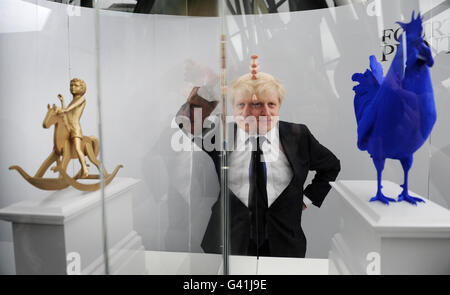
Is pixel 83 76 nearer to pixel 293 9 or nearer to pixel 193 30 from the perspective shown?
pixel 193 30

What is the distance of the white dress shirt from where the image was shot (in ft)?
3.37

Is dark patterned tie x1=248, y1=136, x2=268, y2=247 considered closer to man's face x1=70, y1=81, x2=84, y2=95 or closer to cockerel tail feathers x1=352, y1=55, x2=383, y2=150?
cockerel tail feathers x1=352, y1=55, x2=383, y2=150

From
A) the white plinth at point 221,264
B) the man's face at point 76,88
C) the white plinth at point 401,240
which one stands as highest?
the man's face at point 76,88

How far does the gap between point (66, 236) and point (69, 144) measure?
0.86ft

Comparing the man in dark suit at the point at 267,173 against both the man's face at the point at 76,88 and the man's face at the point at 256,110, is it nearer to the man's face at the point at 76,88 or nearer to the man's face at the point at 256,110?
the man's face at the point at 256,110

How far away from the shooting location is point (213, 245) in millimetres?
979

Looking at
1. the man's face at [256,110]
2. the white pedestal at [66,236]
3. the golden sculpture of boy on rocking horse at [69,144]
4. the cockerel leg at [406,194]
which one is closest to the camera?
the white pedestal at [66,236]

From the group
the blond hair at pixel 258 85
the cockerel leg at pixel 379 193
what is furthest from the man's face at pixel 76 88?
the cockerel leg at pixel 379 193

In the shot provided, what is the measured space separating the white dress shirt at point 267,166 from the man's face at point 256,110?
28 mm

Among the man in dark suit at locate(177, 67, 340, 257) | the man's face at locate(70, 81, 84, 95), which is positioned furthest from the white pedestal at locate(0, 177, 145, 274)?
the man in dark suit at locate(177, 67, 340, 257)

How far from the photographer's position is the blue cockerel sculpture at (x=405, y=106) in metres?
0.65

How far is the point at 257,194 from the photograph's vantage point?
3.39ft

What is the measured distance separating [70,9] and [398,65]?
0.79 meters
